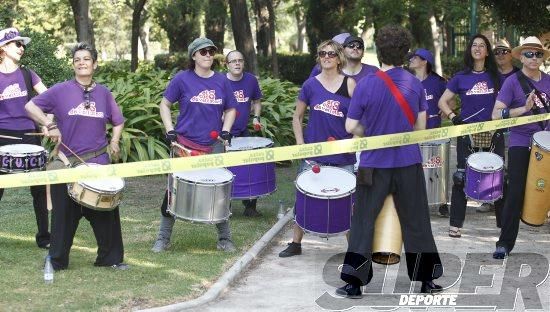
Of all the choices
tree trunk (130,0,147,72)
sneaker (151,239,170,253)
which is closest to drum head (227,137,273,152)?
sneaker (151,239,170,253)

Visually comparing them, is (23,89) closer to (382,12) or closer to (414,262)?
(414,262)

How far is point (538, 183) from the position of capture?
8.95 metres

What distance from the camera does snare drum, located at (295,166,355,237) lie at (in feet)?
28.8

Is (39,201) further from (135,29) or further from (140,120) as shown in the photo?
(135,29)

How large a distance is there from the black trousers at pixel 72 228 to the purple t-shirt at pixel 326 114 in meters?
1.99

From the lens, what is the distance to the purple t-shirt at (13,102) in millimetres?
9703

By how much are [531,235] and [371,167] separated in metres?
3.58

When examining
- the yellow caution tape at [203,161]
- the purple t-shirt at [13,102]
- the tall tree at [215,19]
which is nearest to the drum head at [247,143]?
the purple t-shirt at [13,102]

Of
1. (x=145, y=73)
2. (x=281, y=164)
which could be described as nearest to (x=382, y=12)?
(x=145, y=73)

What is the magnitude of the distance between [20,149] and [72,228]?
1.06 metres

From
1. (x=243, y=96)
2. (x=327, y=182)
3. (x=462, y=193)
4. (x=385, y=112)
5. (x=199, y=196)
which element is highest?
(x=385, y=112)

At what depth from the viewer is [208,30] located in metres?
39.7

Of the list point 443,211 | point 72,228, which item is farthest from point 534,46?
point 72,228

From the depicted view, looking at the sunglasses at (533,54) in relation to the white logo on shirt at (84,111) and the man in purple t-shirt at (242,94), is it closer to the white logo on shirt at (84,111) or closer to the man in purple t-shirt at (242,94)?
the white logo on shirt at (84,111)
